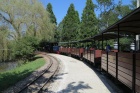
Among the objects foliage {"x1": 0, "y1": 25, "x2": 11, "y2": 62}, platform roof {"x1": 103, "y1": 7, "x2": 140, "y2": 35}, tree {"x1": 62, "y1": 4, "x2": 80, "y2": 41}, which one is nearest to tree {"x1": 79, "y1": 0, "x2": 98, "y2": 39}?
tree {"x1": 62, "y1": 4, "x2": 80, "y2": 41}

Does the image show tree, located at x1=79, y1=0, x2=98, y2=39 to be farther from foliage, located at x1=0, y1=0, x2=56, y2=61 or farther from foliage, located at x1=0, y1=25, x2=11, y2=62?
foliage, located at x1=0, y1=25, x2=11, y2=62

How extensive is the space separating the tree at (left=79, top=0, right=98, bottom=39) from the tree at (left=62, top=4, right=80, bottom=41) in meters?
9.08

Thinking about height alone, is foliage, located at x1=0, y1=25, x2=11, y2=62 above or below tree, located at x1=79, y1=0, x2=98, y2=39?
below

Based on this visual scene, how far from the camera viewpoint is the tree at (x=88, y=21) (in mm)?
57562

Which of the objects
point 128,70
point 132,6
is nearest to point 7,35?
point 128,70

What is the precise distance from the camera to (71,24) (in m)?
70.8

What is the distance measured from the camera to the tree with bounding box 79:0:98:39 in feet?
189

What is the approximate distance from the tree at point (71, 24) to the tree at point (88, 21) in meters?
9.08

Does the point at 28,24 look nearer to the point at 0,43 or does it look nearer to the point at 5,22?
the point at 5,22

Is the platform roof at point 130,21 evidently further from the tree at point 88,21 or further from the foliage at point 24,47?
the tree at point 88,21

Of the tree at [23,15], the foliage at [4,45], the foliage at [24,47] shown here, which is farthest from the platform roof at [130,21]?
the tree at [23,15]

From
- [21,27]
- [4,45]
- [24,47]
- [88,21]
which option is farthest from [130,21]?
[88,21]

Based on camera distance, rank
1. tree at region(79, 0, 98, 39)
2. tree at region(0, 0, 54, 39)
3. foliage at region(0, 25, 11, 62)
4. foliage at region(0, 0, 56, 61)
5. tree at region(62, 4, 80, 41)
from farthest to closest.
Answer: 1. tree at region(62, 4, 80, 41)
2. tree at region(79, 0, 98, 39)
3. tree at region(0, 0, 54, 39)
4. foliage at region(0, 0, 56, 61)
5. foliage at region(0, 25, 11, 62)

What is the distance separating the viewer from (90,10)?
59.2m
